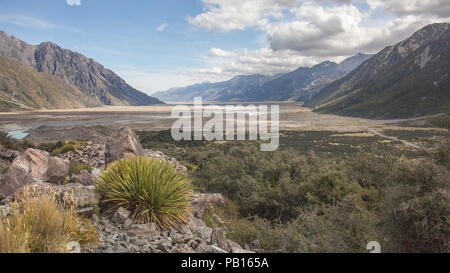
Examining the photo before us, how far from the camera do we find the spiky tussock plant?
19.8ft

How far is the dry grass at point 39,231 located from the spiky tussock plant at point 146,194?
1358 mm

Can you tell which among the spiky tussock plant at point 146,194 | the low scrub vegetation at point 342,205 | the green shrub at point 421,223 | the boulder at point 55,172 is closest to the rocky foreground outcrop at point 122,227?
the spiky tussock plant at point 146,194

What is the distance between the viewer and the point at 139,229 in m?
5.60

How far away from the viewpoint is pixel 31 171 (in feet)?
34.7

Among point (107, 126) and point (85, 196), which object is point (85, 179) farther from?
point (107, 126)

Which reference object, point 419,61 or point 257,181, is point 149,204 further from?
point 419,61

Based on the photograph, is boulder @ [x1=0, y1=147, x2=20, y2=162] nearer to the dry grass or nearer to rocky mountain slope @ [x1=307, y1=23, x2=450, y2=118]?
the dry grass

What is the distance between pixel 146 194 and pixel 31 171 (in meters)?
7.62

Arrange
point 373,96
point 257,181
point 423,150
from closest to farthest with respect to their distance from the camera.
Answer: point 423,150, point 257,181, point 373,96

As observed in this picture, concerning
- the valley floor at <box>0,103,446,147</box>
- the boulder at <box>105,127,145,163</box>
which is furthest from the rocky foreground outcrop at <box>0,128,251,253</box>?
the valley floor at <box>0,103,446,147</box>

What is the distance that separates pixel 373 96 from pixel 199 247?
557 ft

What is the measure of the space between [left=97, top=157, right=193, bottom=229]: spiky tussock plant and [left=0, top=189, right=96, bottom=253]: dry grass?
136 centimetres

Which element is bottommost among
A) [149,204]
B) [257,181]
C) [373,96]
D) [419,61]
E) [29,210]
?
[257,181]
